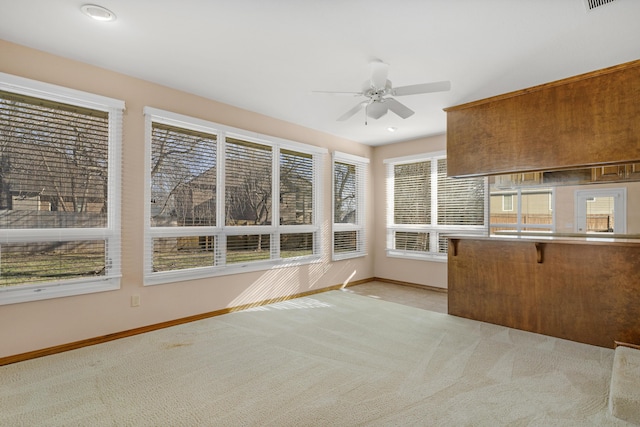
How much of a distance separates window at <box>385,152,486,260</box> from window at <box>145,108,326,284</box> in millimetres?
1692

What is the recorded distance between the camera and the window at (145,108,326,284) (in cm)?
370

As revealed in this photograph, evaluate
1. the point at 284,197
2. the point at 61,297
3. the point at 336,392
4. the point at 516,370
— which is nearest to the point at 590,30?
Answer: the point at 516,370

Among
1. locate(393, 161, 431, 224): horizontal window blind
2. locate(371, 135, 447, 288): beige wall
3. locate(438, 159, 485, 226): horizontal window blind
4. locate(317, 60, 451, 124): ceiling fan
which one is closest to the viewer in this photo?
locate(317, 60, 451, 124): ceiling fan

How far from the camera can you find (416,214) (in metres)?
5.98

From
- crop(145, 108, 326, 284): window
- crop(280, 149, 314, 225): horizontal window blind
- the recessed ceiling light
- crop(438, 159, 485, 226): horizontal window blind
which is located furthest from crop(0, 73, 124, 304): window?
crop(438, 159, 485, 226): horizontal window blind

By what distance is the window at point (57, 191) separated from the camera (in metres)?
2.81

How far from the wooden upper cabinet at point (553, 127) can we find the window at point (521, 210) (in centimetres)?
111

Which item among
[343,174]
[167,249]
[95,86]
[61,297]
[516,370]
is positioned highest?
[95,86]

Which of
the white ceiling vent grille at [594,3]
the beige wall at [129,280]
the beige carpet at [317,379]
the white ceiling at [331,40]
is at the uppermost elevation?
the white ceiling at [331,40]

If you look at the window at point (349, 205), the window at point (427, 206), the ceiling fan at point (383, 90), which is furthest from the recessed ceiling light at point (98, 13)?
the window at point (427, 206)

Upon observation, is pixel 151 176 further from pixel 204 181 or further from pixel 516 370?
pixel 516 370

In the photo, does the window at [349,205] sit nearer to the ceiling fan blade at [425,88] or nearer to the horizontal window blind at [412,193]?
the horizontal window blind at [412,193]

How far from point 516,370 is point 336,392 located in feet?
4.78

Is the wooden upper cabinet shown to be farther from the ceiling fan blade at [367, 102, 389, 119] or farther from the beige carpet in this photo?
the beige carpet
